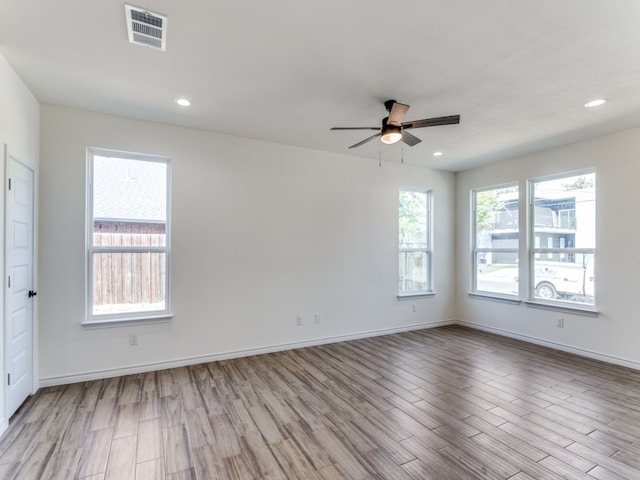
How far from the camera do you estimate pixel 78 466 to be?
205cm

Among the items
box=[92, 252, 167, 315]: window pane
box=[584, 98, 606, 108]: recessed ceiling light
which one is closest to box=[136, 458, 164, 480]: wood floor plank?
A: box=[92, 252, 167, 315]: window pane

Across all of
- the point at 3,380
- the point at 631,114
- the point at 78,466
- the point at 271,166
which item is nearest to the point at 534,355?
the point at 631,114

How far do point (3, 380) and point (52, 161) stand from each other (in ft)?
6.76

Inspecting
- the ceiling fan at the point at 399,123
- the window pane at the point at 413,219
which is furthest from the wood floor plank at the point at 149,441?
the window pane at the point at 413,219

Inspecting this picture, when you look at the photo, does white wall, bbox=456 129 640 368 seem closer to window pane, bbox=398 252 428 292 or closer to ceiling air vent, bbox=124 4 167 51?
window pane, bbox=398 252 428 292

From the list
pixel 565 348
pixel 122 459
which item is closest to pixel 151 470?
pixel 122 459

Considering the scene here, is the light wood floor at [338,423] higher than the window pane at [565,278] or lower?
lower

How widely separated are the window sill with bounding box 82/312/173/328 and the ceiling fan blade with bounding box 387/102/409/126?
3.19 meters

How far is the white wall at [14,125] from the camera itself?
7.90 ft

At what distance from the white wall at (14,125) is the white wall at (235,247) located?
0.66 feet

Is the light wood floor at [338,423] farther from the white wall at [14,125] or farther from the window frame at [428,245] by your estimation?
the window frame at [428,245]

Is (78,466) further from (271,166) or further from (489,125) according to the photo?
(489,125)

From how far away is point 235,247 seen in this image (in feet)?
13.4

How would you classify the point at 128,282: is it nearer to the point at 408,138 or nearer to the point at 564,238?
the point at 408,138
